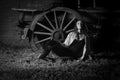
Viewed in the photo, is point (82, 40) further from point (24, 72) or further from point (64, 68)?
point (24, 72)

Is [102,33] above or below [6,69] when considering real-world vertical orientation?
above

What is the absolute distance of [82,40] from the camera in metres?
6.36

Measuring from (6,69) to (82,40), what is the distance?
2.62 m

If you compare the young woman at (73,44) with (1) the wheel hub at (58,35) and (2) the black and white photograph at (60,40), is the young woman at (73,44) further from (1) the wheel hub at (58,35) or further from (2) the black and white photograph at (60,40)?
(1) the wheel hub at (58,35)

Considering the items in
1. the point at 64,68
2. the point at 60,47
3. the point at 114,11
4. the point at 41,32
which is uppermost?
the point at 114,11

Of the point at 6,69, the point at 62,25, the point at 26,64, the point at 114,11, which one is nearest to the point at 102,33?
the point at 114,11

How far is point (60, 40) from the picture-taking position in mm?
6965

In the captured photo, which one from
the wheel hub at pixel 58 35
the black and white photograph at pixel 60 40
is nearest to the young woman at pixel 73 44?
the black and white photograph at pixel 60 40

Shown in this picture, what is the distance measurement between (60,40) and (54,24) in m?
1.02

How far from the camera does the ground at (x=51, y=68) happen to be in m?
4.71

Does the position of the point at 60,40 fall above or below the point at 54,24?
below

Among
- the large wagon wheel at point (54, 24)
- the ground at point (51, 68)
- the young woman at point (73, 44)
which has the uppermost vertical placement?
the large wagon wheel at point (54, 24)

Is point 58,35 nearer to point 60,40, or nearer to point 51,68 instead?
point 60,40

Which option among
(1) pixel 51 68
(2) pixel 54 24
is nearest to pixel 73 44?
(1) pixel 51 68
